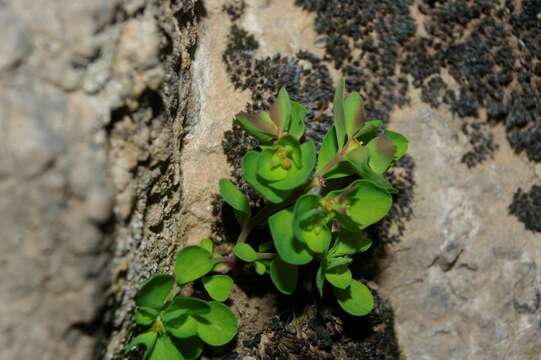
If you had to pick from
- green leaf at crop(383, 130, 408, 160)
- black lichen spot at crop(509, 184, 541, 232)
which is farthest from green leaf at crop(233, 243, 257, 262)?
black lichen spot at crop(509, 184, 541, 232)

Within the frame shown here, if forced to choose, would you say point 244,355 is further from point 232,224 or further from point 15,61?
point 15,61

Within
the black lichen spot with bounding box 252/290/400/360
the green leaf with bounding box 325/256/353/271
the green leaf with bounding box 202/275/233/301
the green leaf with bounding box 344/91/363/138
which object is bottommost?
the black lichen spot with bounding box 252/290/400/360

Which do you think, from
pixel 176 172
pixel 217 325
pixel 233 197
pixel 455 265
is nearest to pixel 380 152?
pixel 233 197

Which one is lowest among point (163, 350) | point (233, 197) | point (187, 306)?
point (163, 350)

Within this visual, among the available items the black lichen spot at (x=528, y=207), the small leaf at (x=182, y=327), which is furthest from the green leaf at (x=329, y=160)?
the black lichen spot at (x=528, y=207)

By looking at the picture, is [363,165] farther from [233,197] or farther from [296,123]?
[233,197]

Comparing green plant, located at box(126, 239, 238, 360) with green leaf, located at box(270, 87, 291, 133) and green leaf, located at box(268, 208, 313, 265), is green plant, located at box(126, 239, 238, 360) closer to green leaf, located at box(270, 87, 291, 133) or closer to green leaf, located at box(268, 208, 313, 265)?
green leaf, located at box(268, 208, 313, 265)

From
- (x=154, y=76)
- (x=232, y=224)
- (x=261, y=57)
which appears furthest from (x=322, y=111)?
(x=154, y=76)
